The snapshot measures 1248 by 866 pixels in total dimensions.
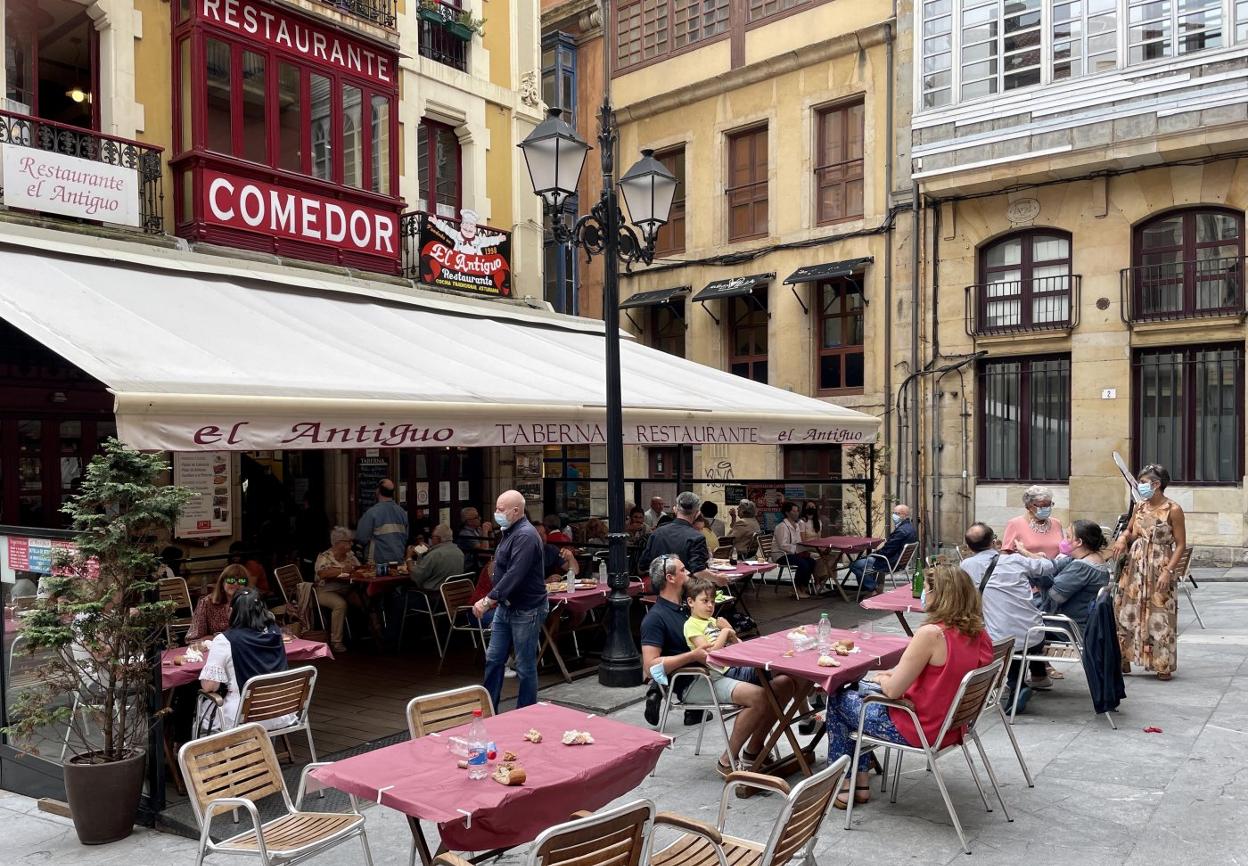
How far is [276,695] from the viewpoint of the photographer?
5.48 metres

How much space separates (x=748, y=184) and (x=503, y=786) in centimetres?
1754

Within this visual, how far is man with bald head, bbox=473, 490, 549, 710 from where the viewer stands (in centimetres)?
652

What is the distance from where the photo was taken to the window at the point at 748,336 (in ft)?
64.6

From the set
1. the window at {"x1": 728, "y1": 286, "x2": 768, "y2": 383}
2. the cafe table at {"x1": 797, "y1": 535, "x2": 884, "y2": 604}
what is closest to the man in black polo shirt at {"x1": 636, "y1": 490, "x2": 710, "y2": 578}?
the cafe table at {"x1": 797, "y1": 535, "x2": 884, "y2": 604}

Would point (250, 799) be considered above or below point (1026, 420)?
below

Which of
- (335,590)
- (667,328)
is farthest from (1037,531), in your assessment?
Result: (667,328)

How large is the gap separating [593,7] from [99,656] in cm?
1878

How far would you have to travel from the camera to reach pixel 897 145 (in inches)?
680

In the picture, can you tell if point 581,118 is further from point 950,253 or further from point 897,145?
point 950,253

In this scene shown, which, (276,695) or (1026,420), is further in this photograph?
(1026,420)

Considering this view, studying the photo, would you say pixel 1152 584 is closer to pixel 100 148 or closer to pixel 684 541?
pixel 684 541

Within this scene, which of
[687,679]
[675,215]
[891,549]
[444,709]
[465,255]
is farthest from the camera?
[675,215]

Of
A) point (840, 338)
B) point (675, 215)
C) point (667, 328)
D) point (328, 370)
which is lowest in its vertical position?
point (328, 370)

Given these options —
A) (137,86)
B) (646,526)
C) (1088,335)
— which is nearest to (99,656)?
(137,86)
